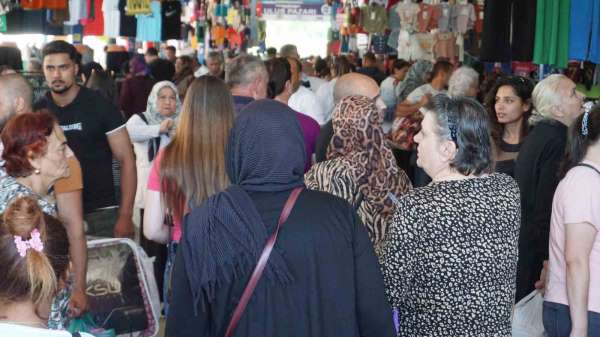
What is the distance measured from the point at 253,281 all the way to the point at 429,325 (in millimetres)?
767

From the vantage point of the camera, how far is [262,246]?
2707mm

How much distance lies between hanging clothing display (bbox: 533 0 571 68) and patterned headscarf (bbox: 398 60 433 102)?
257 cm

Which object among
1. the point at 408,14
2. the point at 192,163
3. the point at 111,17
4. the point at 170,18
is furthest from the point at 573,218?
the point at 170,18

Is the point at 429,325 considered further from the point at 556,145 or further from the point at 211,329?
the point at 556,145

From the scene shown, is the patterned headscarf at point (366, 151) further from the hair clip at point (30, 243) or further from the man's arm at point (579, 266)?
the hair clip at point (30, 243)

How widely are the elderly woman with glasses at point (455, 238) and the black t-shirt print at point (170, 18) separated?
1033 centimetres

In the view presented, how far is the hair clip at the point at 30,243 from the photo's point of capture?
2414mm

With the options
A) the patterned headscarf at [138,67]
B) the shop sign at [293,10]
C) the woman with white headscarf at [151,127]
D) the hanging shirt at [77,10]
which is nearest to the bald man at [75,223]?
the woman with white headscarf at [151,127]

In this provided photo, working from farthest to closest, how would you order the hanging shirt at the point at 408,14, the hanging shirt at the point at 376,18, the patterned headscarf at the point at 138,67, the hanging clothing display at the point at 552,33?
the hanging shirt at the point at 376,18 → the hanging shirt at the point at 408,14 → the patterned headscarf at the point at 138,67 → the hanging clothing display at the point at 552,33

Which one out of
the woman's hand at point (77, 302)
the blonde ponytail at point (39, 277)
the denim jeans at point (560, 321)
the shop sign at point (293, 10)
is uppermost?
the shop sign at point (293, 10)

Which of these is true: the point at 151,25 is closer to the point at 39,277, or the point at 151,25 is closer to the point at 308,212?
the point at 308,212

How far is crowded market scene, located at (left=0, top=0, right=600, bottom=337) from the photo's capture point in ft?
8.95

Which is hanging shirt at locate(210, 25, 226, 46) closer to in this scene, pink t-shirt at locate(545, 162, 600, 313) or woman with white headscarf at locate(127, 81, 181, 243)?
woman with white headscarf at locate(127, 81, 181, 243)

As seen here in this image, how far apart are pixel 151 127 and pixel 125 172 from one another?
4.20 feet
